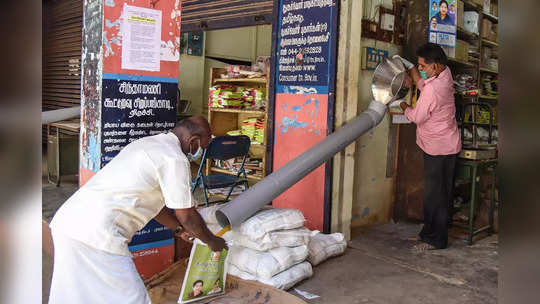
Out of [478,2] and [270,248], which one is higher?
[478,2]

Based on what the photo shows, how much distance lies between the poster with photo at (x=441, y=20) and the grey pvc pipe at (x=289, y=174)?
102 centimetres

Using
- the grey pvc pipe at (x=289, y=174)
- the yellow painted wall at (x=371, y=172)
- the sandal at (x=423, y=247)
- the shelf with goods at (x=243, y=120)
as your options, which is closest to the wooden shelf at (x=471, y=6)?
the yellow painted wall at (x=371, y=172)

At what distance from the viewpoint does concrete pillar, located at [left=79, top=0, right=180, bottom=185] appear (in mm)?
2910

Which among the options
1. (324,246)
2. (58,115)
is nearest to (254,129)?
(324,246)

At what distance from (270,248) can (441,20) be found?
2.86m

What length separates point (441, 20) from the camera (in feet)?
14.2

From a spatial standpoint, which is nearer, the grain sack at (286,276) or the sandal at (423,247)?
the grain sack at (286,276)

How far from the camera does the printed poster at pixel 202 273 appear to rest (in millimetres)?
2733

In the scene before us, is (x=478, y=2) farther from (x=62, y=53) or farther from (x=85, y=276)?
→ (x=62, y=53)

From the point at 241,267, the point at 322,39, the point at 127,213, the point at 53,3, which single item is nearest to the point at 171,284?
the point at 241,267

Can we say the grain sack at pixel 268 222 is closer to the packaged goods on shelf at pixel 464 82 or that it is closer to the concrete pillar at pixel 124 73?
the concrete pillar at pixel 124 73

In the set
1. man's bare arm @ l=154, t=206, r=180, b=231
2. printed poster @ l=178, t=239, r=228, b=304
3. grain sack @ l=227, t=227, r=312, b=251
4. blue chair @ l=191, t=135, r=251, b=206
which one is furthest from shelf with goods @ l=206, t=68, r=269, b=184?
man's bare arm @ l=154, t=206, r=180, b=231
